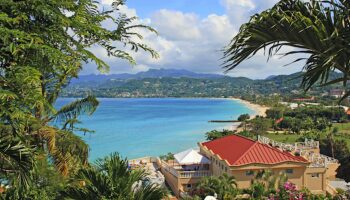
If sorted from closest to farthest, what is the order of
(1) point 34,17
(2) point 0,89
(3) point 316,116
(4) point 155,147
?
(2) point 0,89
(1) point 34,17
(4) point 155,147
(3) point 316,116

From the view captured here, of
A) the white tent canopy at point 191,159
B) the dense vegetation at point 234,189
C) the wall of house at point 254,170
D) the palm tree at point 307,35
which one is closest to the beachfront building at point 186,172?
the white tent canopy at point 191,159

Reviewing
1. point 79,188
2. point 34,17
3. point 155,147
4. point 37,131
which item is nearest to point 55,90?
point 37,131

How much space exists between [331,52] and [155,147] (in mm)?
57124

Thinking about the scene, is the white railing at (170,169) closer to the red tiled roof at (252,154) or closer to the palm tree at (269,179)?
the red tiled roof at (252,154)

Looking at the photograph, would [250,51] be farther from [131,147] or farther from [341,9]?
[131,147]

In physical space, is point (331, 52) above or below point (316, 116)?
above

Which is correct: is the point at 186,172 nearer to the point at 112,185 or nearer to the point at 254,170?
the point at 254,170

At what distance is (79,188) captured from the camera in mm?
4754

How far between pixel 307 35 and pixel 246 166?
53.8 ft

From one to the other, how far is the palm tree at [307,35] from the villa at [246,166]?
51.8ft

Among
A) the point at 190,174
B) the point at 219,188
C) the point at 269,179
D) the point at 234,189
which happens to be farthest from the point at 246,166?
the point at 190,174

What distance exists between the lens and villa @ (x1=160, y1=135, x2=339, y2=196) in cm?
1844

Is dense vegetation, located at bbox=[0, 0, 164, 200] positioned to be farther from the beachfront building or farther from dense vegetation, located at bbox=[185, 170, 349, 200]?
the beachfront building

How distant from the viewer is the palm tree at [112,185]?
463 centimetres
